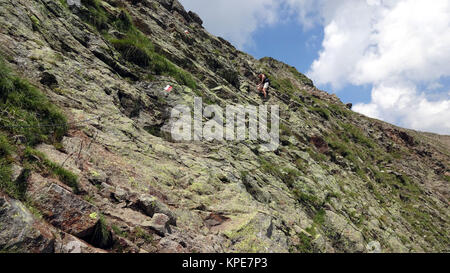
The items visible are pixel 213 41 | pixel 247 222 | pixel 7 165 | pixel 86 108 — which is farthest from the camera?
pixel 213 41

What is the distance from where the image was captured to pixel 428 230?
2198 centimetres

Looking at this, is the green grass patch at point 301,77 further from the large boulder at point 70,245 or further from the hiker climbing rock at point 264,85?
the large boulder at point 70,245

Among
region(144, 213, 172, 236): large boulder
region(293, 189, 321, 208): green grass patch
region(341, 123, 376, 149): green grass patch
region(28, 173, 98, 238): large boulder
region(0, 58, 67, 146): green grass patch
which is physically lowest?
region(144, 213, 172, 236): large boulder

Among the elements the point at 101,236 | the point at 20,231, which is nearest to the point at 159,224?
the point at 101,236

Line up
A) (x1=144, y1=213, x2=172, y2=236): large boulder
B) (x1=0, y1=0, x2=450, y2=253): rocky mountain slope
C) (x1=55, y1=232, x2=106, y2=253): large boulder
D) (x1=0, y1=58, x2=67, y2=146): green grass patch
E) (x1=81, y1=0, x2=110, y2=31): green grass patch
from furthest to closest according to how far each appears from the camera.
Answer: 1. (x1=81, y1=0, x2=110, y2=31): green grass patch
2. (x1=0, y1=58, x2=67, y2=146): green grass patch
3. (x1=144, y1=213, x2=172, y2=236): large boulder
4. (x1=0, y1=0, x2=450, y2=253): rocky mountain slope
5. (x1=55, y1=232, x2=106, y2=253): large boulder

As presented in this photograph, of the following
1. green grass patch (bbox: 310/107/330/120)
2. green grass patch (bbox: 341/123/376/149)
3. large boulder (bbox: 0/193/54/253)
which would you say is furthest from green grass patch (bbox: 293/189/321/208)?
green grass patch (bbox: 341/123/376/149)

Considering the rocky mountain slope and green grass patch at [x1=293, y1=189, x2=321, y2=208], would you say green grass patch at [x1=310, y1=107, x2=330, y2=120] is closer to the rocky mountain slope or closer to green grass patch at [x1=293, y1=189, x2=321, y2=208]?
the rocky mountain slope

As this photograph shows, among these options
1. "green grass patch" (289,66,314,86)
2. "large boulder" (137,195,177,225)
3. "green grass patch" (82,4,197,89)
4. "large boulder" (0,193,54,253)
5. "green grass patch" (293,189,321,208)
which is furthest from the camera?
"green grass patch" (289,66,314,86)

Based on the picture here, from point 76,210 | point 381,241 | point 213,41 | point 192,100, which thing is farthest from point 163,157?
point 213,41

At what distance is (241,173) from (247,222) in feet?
12.6

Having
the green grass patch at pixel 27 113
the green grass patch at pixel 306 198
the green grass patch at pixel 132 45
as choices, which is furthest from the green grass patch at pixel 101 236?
the green grass patch at pixel 132 45

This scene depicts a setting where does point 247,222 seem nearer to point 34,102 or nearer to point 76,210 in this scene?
point 76,210

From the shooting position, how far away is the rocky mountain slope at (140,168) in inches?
224

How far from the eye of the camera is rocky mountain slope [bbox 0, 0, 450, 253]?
5688mm
